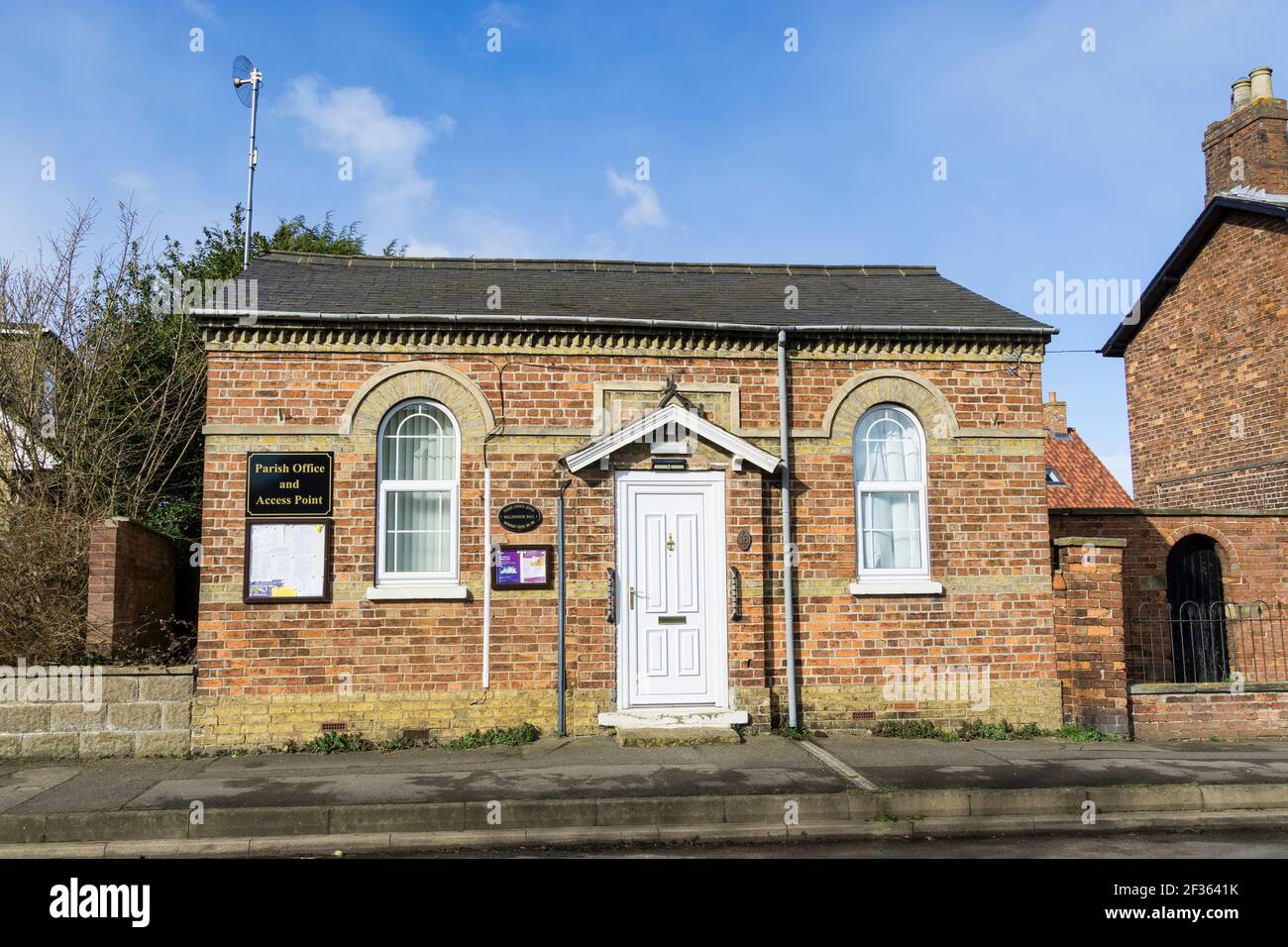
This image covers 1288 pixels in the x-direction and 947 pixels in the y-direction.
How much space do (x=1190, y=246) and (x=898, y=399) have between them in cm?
952

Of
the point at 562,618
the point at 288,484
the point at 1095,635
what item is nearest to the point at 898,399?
the point at 1095,635

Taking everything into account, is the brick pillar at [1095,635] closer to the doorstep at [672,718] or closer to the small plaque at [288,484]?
the doorstep at [672,718]

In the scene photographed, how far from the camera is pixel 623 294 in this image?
38.1 ft

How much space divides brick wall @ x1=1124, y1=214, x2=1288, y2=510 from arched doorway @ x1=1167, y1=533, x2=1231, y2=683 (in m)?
2.98

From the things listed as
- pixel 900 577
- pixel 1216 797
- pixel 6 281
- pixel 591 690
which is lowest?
pixel 1216 797

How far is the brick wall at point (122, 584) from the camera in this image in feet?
31.9

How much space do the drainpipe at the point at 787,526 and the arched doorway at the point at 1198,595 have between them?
5.71 metres

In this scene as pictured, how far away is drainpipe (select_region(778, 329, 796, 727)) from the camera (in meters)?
10.2

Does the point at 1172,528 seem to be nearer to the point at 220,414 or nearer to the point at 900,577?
the point at 900,577

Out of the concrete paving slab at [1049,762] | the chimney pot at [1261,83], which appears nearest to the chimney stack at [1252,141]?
the chimney pot at [1261,83]

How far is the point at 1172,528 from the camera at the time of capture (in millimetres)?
12445

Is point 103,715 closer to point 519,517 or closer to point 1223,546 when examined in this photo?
point 519,517

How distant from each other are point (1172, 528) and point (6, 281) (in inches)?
638
